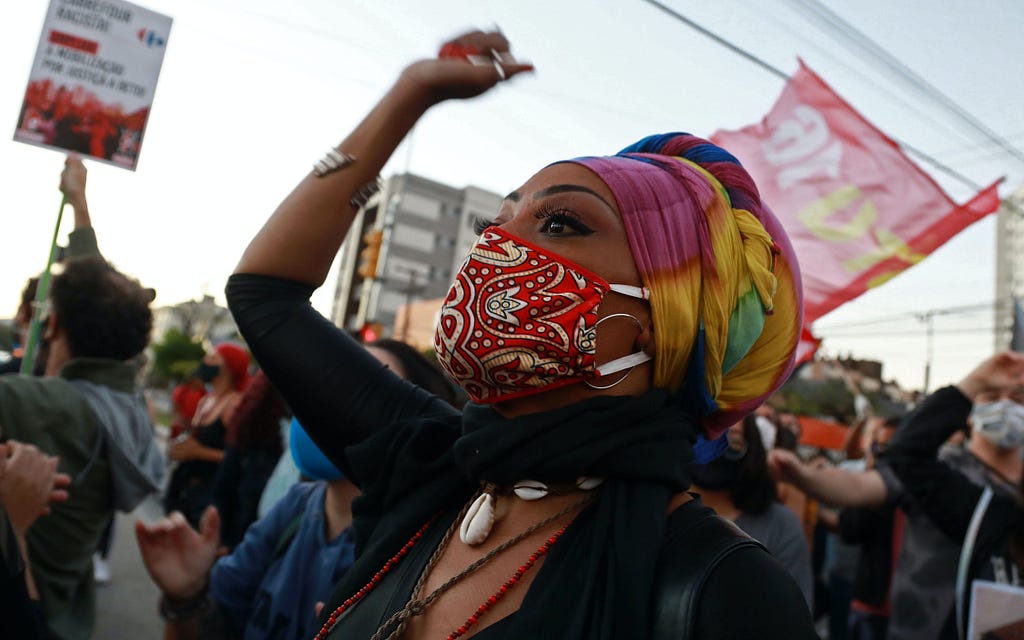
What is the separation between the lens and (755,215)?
138 cm

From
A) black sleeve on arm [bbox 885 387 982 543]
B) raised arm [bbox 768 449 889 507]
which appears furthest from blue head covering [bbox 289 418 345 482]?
black sleeve on arm [bbox 885 387 982 543]

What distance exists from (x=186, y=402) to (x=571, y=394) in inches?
321

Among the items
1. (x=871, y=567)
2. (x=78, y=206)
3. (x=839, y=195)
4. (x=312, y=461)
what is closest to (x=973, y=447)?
(x=871, y=567)

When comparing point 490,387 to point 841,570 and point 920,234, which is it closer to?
point 920,234

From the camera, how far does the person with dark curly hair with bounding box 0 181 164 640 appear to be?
270cm

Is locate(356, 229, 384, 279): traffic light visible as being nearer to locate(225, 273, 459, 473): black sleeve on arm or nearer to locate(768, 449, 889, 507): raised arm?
locate(768, 449, 889, 507): raised arm

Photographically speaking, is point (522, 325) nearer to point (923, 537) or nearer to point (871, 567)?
point (923, 537)

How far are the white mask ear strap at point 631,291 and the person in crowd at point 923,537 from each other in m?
2.67

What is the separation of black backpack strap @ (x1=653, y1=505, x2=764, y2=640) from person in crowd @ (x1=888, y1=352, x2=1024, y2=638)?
262 cm

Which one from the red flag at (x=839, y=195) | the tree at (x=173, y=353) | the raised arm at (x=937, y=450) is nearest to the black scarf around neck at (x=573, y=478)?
the raised arm at (x=937, y=450)

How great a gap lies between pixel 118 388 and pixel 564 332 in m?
2.52

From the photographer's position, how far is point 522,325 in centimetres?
122

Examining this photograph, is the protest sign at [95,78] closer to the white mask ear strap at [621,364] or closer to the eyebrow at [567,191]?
the eyebrow at [567,191]

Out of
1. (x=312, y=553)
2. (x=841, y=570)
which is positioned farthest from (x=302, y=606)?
(x=841, y=570)
